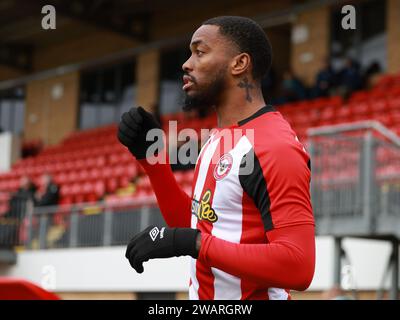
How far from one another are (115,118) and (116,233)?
11.1 meters

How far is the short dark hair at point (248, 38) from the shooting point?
2.32 metres

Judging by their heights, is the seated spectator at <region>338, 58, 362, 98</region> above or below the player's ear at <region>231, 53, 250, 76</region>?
above

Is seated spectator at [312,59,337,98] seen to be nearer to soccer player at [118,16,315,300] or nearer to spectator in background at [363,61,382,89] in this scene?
spectator in background at [363,61,382,89]

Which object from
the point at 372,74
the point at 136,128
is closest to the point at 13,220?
the point at 372,74

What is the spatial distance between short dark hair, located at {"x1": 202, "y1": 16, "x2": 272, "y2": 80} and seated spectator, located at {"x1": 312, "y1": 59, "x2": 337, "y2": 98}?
13.3 meters

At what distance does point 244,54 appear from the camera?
232 cm

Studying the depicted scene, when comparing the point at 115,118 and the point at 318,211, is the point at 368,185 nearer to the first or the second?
the point at 318,211

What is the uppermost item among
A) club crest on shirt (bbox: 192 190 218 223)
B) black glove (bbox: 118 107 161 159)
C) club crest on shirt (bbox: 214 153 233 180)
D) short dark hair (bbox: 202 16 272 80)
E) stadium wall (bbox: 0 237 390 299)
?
short dark hair (bbox: 202 16 272 80)

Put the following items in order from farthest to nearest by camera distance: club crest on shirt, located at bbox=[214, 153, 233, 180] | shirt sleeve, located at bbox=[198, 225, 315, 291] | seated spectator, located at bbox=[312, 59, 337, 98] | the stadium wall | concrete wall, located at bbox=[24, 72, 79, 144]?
concrete wall, located at bbox=[24, 72, 79, 144] → seated spectator, located at bbox=[312, 59, 337, 98] → the stadium wall → club crest on shirt, located at bbox=[214, 153, 233, 180] → shirt sleeve, located at bbox=[198, 225, 315, 291]

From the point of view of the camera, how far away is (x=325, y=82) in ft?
51.3

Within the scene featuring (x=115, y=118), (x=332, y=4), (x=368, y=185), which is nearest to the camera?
(x=368, y=185)

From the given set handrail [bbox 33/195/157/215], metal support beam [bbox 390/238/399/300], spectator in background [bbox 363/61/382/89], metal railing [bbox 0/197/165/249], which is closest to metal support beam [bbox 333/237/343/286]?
metal support beam [bbox 390/238/399/300]

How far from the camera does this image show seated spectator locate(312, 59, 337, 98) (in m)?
15.5

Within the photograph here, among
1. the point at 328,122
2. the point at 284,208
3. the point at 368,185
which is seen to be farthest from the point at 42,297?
the point at 328,122
